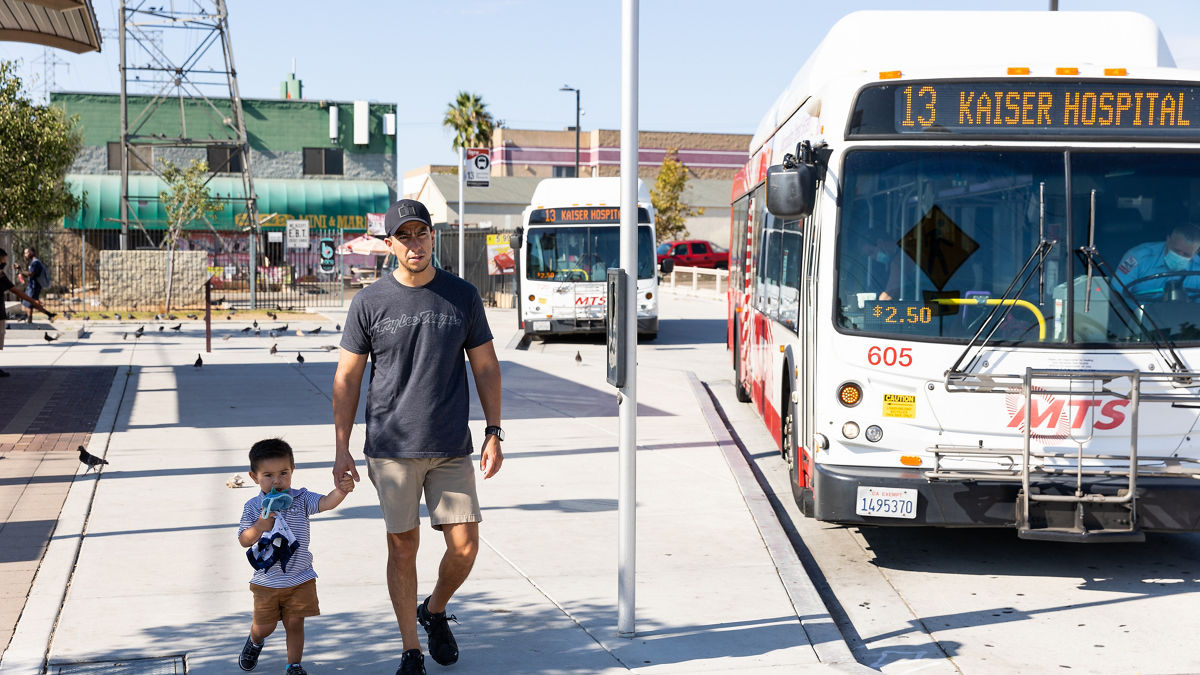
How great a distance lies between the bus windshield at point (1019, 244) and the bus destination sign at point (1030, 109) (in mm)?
132

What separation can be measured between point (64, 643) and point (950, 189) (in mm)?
5210

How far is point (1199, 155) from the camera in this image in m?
7.09

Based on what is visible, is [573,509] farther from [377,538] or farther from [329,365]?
[329,365]

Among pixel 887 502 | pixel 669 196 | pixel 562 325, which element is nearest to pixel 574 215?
pixel 562 325

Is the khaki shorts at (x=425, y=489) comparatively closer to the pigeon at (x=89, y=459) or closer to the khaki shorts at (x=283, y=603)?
the khaki shorts at (x=283, y=603)

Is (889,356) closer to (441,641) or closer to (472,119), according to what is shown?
(441,641)

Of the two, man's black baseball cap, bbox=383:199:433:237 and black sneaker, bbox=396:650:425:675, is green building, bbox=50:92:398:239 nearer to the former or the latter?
man's black baseball cap, bbox=383:199:433:237

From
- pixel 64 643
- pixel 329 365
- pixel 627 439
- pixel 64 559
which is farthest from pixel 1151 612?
pixel 329 365

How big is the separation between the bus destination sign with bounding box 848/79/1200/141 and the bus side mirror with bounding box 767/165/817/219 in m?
0.41

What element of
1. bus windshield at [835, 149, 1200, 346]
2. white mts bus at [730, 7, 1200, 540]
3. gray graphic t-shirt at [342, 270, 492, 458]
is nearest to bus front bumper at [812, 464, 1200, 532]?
white mts bus at [730, 7, 1200, 540]

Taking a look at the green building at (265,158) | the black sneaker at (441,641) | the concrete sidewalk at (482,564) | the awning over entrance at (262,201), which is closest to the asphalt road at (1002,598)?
the concrete sidewalk at (482,564)

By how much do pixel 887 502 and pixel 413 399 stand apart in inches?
127

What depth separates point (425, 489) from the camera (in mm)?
5211

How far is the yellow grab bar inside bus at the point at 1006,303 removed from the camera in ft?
23.2
